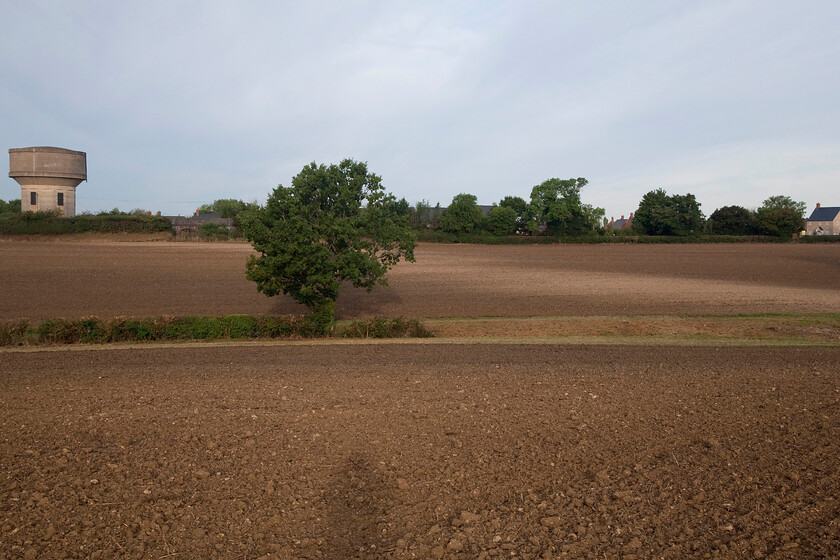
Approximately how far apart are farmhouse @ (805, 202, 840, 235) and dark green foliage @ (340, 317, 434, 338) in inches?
6537

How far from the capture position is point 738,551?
5.73m

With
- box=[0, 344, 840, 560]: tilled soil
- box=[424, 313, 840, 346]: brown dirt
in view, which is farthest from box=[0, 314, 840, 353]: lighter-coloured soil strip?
box=[0, 344, 840, 560]: tilled soil

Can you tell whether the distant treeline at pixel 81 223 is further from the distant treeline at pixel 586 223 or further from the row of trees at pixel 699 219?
the row of trees at pixel 699 219

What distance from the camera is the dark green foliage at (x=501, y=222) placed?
104688 millimetres

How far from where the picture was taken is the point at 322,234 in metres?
20.9

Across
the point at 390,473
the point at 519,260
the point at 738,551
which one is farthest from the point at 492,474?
the point at 519,260

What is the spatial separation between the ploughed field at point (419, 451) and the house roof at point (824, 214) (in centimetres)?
17046

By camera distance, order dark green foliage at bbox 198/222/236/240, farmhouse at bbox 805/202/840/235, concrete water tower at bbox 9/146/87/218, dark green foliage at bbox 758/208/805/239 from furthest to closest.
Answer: farmhouse at bbox 805/202/840/235, dark green foliage at bbox 758/208/805/239, dark green foliage at bbox 198/222/236/240, concrete water tower at bbox 9/146/87/218

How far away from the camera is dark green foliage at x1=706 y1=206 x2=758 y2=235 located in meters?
104

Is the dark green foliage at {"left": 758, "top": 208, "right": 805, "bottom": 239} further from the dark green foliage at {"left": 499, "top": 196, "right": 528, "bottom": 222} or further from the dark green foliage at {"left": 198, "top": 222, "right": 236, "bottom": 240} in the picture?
the dark green foliage at {"left": 198, "top": 222, "right": 236, "bottom": 240}

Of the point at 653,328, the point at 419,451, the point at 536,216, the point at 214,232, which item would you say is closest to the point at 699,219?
the point at 536,216

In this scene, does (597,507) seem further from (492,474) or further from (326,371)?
(326,371)

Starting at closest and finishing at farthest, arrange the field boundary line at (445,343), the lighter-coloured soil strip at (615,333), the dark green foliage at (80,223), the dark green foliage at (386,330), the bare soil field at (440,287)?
1. the field boundary line at (445,343)
2. the lighter-coloured soil strip at (615,333)
3. the dark green foliage at (386,330)
4. the bare soil field at (440,287)
5. the dark green foliage at (80,223)

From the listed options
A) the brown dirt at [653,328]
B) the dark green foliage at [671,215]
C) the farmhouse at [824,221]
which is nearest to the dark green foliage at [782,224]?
the dark green foliage at [671,215]
